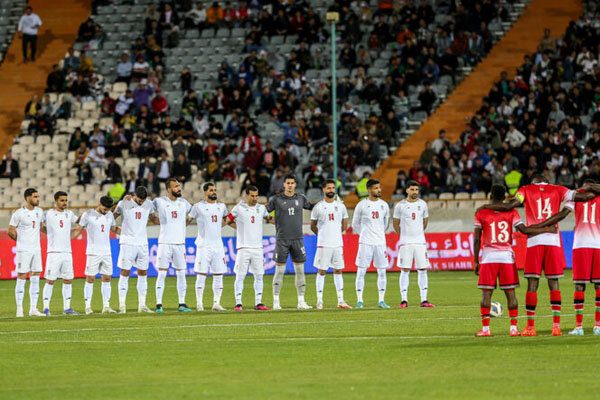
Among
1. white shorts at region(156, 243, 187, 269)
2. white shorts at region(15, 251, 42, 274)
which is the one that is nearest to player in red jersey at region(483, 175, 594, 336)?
white shorts at region(156, 243, 187, 269)

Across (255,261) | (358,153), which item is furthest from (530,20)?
(255,261)

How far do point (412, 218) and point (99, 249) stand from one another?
20.8 ft

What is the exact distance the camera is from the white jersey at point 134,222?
22.1 meters

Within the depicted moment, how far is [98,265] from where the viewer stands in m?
21.8

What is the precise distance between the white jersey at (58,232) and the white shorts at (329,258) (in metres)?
5.00

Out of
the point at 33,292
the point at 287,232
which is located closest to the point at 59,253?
the point at 33,292

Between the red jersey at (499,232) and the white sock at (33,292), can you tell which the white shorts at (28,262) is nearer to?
the white sock at (33,292)

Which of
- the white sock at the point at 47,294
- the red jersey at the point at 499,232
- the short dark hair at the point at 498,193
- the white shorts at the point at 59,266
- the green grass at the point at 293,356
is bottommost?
the green grass at the point at 293,356

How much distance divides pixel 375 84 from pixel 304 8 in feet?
19.3

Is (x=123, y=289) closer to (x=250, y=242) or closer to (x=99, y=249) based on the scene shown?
(x=99, y=249)

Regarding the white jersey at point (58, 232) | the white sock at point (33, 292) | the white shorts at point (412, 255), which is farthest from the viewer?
the white shorts at point (412, 255)

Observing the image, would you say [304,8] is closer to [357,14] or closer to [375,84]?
[357,14]

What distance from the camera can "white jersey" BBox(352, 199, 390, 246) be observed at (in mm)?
22234

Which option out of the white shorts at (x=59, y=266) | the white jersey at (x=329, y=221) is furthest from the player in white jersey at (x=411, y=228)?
the white shorts at (x=59, y=266)
